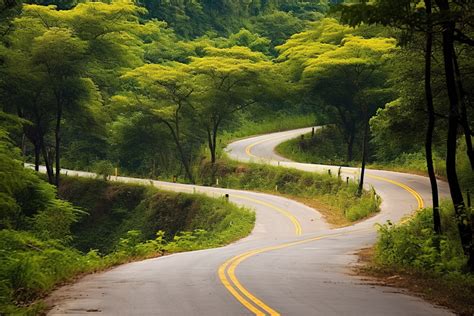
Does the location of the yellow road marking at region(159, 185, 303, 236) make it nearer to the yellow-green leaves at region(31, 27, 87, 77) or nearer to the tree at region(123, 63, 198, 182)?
the tree at region(123, 63, 198, 182)

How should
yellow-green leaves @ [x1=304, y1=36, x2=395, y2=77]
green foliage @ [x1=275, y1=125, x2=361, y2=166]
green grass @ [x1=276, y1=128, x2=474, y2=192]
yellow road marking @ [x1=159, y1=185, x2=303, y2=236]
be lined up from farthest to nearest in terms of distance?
green foliage @ [x1=275, y1=125, x2=361, y2=166] < green grass @ [x1=276, y1=128, x2=474, y2=192] < yellow-green leaves @ [x1=304, y1=36, x2=395, y2=77] < yellow road marking @ [x1=159, y1=185, x2=303, y2=236]

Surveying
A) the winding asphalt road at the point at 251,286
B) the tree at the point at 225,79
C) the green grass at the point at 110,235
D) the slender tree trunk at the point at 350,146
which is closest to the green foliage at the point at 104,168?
the green grass at the point at 110,235

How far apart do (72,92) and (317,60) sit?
19409 millimetres

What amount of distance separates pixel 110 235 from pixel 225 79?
14.9m

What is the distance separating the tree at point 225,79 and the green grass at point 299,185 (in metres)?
5.15

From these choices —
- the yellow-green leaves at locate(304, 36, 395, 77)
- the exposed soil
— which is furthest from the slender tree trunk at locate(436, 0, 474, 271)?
the yellow-green leaves at locate(304, 36, 395, 77)

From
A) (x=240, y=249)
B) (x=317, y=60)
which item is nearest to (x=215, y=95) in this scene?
(x=317, y=60)

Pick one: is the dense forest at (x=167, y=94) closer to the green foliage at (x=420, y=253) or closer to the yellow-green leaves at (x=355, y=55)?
the yellow-green leaves at (x=355, y=55)

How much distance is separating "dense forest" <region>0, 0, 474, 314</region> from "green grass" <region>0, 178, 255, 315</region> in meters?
1.90

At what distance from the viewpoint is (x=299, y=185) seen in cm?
4312

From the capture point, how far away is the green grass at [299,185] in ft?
114

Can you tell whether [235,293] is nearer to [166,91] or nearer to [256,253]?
[256,253]

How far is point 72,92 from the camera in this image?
38625mm

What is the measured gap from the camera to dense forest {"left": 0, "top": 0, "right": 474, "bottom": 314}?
22016mm
